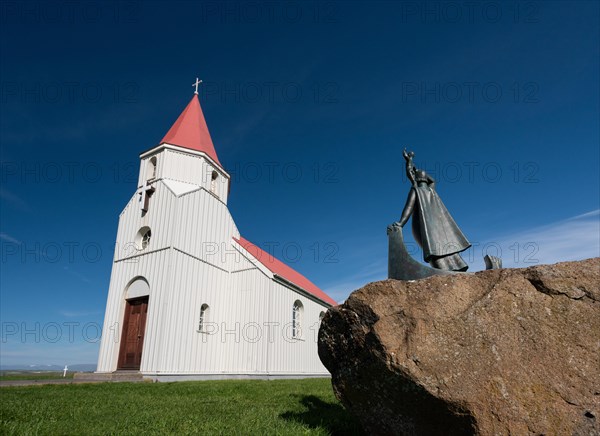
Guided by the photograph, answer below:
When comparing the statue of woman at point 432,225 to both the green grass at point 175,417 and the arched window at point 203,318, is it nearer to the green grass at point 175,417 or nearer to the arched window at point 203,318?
the green grass at point 175,417

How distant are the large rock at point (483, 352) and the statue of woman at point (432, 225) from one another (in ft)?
4.40

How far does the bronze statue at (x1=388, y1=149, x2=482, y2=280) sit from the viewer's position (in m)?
4.42

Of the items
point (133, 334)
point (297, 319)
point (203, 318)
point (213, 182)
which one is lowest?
point (133, 334)

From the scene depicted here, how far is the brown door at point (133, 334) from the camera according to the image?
15.7 metres

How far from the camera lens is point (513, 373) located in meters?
2.89

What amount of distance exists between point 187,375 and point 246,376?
112 inches

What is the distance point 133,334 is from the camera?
16.2 meters

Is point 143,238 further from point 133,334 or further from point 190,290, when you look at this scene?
point 133,334

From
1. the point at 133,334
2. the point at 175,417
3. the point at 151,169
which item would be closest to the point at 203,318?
the point at 133,334

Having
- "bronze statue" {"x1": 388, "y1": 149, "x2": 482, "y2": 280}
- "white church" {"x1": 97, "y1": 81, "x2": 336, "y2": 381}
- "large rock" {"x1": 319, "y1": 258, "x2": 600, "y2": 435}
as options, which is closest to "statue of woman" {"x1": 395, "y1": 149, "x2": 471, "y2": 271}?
"bronze statue" {"x1": 388, "y1": 149, "x2": 482, "y2": 280}

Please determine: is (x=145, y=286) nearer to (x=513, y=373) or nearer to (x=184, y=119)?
(x=184, y=119)

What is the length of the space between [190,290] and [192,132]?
8832 mm

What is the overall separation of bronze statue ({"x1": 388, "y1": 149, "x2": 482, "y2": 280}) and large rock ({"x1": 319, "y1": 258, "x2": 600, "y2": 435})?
1.01 m

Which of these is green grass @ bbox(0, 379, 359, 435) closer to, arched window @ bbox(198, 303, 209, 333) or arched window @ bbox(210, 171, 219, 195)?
arched window @ bbox(198, 303, 209, 333)
